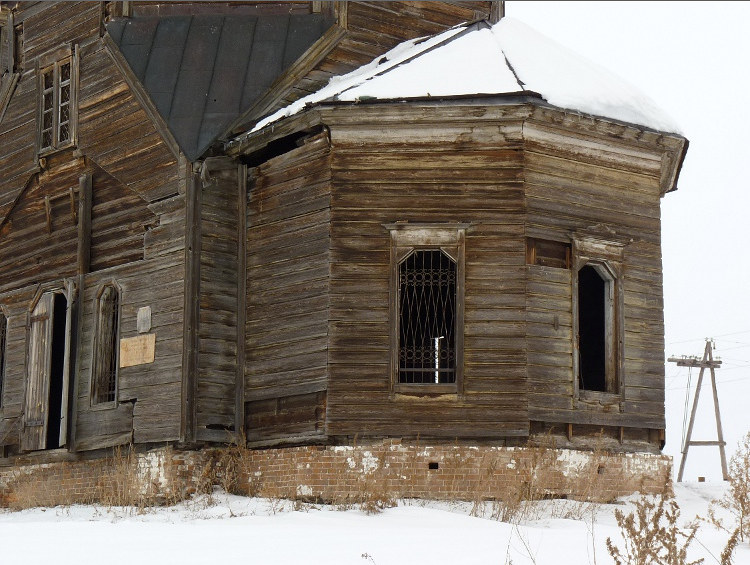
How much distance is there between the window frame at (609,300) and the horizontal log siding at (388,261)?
893 mm

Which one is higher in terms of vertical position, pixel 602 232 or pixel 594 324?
pixel 602 232

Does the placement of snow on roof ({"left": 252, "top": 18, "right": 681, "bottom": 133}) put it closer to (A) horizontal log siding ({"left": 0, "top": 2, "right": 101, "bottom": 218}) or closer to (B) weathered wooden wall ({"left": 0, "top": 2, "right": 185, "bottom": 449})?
(B) weathered wooden wall ({"left": 0, "top": 2, "right": 185, "bottom": 449})

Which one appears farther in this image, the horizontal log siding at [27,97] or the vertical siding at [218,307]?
the horizontal log siding at [27,97]

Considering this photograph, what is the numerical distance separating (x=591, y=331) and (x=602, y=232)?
2238 millimetres

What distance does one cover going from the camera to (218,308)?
16641mm

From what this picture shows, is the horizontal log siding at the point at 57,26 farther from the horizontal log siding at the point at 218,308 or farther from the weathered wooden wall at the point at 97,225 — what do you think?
the horizontal log siding at the point at 218,308

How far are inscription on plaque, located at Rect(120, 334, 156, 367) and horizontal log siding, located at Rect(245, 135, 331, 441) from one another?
4.38ft

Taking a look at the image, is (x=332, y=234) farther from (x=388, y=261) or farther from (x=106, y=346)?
(x=106, y=346)

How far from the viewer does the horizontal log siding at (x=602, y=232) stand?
15.4 metres

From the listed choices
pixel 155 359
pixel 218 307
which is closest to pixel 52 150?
pixel 155 359

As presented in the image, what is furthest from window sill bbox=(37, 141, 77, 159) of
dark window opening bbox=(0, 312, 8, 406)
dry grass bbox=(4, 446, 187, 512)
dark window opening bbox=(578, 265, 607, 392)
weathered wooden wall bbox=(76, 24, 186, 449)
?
dark window opening bbox=(578, 265, 607, 392)

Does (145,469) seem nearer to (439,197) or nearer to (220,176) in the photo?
(220,176)

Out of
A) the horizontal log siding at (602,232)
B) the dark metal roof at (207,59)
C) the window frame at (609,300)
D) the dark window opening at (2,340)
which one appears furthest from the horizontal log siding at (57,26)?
the window frame at (609,300)

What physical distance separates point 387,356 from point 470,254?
5.24 feet
